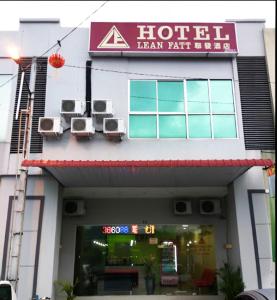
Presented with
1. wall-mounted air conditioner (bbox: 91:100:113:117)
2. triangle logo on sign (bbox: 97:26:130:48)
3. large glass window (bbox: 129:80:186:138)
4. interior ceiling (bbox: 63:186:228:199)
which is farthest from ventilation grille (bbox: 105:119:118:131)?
triangle logo on sign (bbox: 97:26:130:48)

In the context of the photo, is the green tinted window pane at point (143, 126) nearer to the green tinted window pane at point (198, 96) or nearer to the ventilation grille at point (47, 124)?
the green tinted window pane at point (198, 96)

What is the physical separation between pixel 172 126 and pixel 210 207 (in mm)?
3130

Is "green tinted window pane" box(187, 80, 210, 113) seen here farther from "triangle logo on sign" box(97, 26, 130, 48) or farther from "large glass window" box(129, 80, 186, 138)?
"triangle logo on sign" box(97, 26, 130, 48)

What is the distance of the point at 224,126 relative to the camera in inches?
445

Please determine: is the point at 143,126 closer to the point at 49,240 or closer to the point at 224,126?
the point at 224,126

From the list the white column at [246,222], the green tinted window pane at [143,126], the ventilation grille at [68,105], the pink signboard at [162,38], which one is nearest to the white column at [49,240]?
the ventilation grille at [68,105]

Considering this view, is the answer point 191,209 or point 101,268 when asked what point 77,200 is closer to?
point 101,268

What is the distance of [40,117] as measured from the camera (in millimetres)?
10969

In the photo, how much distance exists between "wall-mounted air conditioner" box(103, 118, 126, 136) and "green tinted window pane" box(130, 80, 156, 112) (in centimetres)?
88

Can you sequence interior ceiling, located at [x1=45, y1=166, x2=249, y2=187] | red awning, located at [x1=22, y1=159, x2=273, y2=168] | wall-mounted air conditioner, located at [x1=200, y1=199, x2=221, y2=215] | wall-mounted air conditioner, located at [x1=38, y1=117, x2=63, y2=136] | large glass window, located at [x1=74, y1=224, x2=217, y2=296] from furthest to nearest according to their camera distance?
1. wall-mounted air conditioner, located at [x1=200, y1=199, x2=221, y2=215]
2. large glass window, located at [x1=74, y1=224, x2=217, y2=296]
3. wall-mounted air conditioner, located at [x1=38, y1=117, x2=63, y2=136]
4. interior ceiling, located at [x1=45, y1=166, x2=249, y2=187]
5. red awning, located at [x1=22, y1=159, x2=273, y2=168]

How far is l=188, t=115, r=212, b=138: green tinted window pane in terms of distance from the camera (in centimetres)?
1117

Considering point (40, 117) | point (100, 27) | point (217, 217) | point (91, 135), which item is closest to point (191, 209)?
point (217, 217)

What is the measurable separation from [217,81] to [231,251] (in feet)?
16.6

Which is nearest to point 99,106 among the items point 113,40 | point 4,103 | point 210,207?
point 113,40
